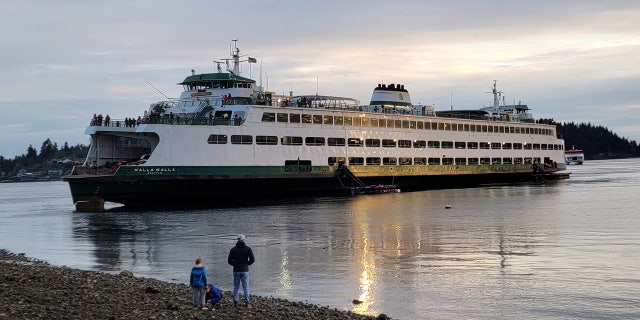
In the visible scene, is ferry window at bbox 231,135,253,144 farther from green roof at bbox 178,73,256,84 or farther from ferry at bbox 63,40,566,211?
green roof at bbox 178,73,256,84

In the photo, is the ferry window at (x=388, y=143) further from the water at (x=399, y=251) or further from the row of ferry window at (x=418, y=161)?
the water at (x=399, y=251)

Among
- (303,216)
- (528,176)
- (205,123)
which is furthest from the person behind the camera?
(528,176)

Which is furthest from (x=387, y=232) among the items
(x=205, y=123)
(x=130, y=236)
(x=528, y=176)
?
(x=528, y=176)

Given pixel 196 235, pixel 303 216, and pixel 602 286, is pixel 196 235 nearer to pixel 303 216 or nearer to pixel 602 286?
pixel 303 216

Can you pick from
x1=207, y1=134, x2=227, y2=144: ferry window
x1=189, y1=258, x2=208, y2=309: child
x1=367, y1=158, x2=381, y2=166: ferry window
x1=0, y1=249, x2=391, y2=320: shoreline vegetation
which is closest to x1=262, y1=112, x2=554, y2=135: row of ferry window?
x1=367, y1=158, x2=381, y2=166: ferry window

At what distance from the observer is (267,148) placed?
2098 inches

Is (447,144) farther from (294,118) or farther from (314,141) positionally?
(294,118)

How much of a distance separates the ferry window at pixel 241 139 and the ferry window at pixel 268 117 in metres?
2.21

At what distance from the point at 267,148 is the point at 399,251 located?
2883 cm

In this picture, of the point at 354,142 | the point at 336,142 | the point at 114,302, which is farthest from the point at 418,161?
the point at 114,302

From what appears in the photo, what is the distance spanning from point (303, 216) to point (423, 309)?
24.8 metres

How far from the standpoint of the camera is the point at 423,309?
16297 millimetres

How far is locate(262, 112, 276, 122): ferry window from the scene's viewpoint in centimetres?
5341

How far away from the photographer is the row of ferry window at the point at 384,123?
55.4 meters
